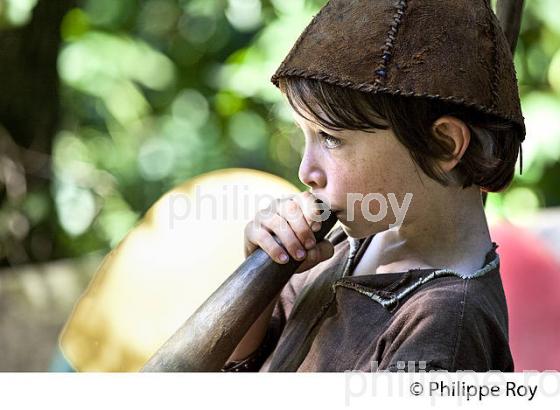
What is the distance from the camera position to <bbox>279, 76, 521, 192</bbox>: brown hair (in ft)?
2.44

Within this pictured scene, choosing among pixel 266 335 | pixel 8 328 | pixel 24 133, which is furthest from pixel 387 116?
pixel 24 133

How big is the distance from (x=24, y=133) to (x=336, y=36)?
1.60 m

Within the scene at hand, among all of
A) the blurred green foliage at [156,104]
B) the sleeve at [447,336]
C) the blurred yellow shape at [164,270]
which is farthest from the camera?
the blurred green foliage at [156,104]

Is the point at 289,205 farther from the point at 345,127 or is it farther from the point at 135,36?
the point at 135,36

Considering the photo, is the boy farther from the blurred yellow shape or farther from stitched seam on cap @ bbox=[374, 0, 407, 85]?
the blurred yellow shape

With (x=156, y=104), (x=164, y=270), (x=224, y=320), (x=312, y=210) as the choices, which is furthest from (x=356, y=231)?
(x=156, y=104)

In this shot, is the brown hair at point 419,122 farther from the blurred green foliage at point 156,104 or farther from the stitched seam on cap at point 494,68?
the blurred green foliage at point 156,104

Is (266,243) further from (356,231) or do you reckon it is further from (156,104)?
(156,104)

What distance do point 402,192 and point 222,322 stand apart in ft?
0.66

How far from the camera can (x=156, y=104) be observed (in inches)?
83.0

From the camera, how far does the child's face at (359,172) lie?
775 mm

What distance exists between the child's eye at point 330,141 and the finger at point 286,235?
0.08 m

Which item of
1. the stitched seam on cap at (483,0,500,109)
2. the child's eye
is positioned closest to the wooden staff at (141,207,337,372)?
the child's eye

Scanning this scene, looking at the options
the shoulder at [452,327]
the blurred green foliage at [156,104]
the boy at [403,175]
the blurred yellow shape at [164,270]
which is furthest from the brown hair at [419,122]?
the blurred green foliage at [156,104]
